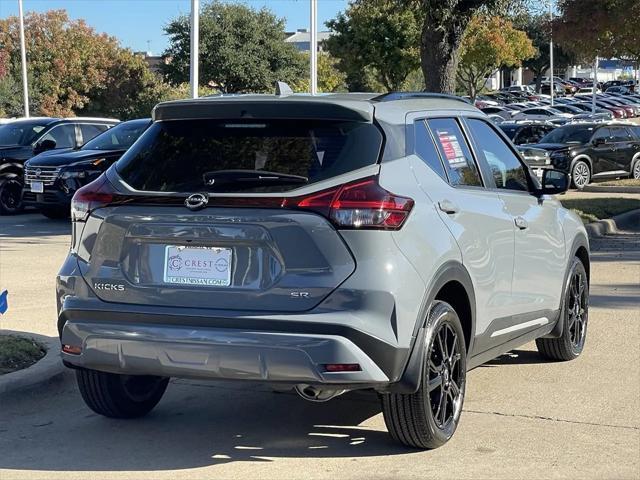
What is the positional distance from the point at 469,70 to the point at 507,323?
54.0 metres

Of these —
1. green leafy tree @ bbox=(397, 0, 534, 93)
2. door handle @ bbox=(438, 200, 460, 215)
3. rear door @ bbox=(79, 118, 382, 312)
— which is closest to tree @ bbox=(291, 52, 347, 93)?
green leafy tree @ bbox=(397, 0, 534, 93)

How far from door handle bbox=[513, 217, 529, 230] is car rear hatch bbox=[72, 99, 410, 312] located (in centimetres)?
171

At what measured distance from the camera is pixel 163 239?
5199 millimetres

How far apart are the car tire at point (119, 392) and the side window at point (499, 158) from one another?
2482 mm

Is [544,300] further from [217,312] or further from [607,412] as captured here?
[217,312]

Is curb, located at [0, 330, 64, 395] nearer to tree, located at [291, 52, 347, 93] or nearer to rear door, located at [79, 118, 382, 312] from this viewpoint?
rear door, located at [79, 118, 382, 312]

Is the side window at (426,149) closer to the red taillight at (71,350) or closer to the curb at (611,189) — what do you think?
the red taillight at (71,350)

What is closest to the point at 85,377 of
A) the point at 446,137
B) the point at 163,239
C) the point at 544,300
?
the point at 163,239

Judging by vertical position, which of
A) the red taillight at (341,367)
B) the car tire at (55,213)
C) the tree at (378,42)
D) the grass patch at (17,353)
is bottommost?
the car tire at (55,213)

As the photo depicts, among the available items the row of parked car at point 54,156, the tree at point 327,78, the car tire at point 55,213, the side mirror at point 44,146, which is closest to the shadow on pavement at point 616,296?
the row of parked car at point 54,156

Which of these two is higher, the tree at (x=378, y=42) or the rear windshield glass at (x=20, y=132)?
the tree at (x=378, y=42)

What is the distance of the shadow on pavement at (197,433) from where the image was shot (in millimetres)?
5566

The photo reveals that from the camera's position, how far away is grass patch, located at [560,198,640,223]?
56.2ft

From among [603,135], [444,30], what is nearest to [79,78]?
[603,135]
